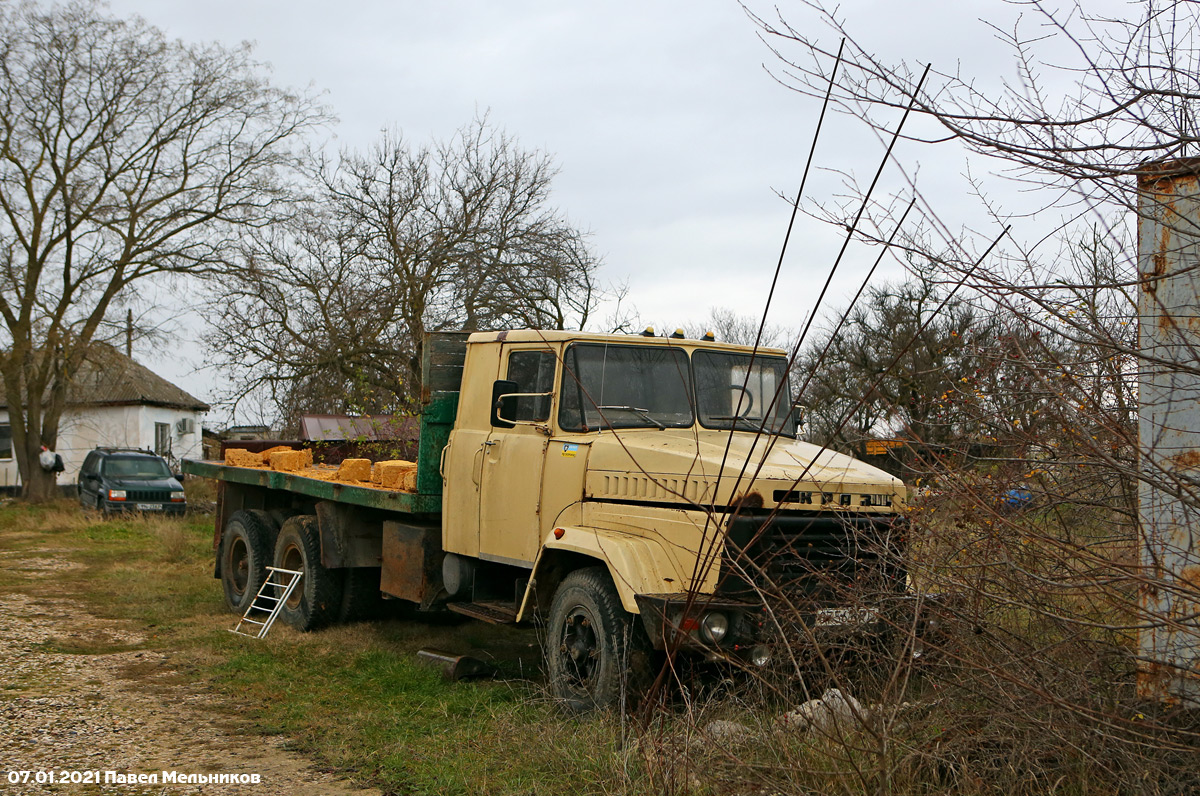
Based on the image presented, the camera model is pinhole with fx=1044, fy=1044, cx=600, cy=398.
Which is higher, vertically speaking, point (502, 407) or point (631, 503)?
point (502, 407)

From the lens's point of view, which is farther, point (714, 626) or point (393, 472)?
point (393, 472)

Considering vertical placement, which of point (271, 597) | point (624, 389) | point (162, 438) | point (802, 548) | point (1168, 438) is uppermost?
point (624, 389)

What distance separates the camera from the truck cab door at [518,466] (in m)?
6.58

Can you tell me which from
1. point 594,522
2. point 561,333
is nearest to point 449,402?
point 561,333

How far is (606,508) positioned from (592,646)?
780 millimetres

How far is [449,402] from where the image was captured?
7.61 metres

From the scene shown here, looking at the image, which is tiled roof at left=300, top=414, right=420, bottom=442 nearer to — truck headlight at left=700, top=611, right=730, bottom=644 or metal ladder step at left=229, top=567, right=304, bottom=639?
metal ladder step at left=229, top=567, right=304, bottom=639

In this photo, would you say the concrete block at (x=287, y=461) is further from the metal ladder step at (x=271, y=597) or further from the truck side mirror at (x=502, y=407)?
the truck side mirror at (x=502, y=407)

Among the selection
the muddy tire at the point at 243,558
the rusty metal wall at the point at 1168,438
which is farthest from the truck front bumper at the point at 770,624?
the muddy tire at the point at 243,558

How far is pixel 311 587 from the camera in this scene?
29.3ft

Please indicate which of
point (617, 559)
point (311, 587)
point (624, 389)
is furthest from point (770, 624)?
point (311, 587)

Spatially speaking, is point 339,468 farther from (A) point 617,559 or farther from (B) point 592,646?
(A) point 617,559

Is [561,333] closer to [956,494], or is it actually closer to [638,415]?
[638,415]

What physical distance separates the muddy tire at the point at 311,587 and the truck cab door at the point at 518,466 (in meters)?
2.58
